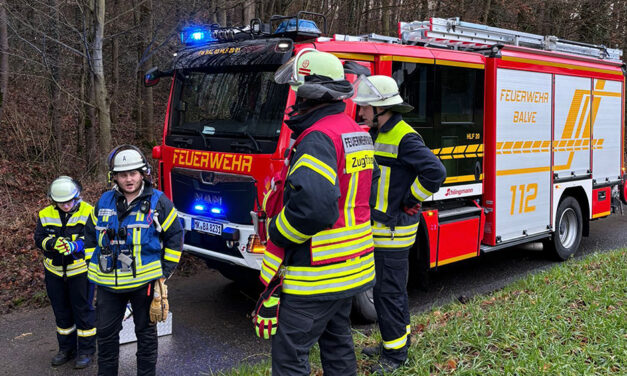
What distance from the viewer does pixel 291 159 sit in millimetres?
2795

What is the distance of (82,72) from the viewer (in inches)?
466

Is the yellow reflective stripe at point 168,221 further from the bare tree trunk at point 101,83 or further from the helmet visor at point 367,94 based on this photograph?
the bare tree trunk at point 101,83

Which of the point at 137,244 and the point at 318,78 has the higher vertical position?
the point at 318,78

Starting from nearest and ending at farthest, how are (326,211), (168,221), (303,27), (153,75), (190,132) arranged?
(326,211) → (168,221) → (303,27) → (190,132) → (153,75)

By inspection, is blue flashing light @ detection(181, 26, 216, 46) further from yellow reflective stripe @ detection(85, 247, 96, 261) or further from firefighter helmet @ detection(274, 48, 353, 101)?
firefighter helmet @ detection(274, 48, 353, 101)

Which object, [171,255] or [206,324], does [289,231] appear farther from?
[206,324]

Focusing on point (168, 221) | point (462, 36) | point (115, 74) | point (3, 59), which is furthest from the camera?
point (115, 74)

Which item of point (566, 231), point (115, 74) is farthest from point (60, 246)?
point (115, 74)

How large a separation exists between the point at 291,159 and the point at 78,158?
10.1m

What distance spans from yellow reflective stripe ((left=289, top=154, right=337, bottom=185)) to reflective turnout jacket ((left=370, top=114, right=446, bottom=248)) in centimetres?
146

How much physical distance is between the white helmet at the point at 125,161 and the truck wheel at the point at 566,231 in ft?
19.2

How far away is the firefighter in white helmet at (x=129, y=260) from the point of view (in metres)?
3.60

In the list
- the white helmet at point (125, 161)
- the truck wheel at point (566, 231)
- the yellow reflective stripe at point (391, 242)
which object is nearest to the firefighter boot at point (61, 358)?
the white helmet at point (125, 161)

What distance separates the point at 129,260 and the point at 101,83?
252 inches
